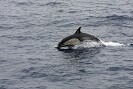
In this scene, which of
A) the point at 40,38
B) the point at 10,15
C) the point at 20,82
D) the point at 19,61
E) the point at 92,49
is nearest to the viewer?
the point at 20,82

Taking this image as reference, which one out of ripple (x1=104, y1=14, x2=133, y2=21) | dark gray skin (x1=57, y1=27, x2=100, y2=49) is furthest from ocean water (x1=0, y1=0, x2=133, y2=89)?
dark gray skin (x1=57, y1=27, x2=100, y2=49)

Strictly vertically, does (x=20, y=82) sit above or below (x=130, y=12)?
below

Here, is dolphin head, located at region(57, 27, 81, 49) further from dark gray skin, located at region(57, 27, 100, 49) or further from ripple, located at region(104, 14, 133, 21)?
ripple, located at region(104, 14, 133, 21)

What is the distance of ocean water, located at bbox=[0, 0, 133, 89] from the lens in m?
21.0

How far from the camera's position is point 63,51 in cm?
2669

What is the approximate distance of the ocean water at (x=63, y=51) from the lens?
68.7 ft

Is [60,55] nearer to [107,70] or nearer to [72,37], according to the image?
[72,37]

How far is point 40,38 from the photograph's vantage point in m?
29.4

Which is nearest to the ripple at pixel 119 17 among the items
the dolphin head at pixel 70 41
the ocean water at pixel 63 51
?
the ocean water at pixel 63 51

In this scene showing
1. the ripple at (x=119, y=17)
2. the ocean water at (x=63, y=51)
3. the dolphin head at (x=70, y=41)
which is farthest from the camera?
the ripple at (x=119, y=17)

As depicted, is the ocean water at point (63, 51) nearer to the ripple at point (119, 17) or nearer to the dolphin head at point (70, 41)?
the ripple at point (119, 17)

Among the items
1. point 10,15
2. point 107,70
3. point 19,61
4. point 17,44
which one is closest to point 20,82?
point 19,61

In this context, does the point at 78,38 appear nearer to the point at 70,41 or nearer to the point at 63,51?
the point at 70,41

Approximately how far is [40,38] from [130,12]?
11614 mm
